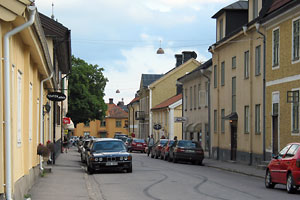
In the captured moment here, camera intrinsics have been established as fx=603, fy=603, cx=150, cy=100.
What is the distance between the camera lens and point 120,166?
25.0 meters

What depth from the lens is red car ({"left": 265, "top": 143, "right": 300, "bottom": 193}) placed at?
1606 centimetres

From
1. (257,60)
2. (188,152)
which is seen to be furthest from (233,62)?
(188,152)

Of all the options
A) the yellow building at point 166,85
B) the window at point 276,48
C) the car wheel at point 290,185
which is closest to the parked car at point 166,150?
the window at point 276,48

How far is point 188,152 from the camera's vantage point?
1399 inches

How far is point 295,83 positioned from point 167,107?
134ft

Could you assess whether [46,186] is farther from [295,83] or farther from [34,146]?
[295,83]

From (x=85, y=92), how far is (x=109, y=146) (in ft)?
169

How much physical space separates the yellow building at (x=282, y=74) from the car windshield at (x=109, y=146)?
7.30 meters

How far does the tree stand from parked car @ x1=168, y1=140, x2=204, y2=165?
41.8 meters

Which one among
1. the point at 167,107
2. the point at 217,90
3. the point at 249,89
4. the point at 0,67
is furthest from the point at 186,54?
the point at 0,67

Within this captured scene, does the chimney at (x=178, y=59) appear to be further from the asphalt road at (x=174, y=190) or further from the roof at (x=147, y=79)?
the asphalt road at (x=174, y=190)

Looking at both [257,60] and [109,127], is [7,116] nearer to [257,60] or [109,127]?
[257,60]

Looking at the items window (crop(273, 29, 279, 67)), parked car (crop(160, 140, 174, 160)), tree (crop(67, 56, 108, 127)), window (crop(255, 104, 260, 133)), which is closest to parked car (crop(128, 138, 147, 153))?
tree (crop(67, 56, 108, 127))

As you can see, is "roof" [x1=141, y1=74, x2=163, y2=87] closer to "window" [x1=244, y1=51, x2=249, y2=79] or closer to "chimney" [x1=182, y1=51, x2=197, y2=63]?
"chimney" [x1=182, y1=51, x2=197, y2=63]
